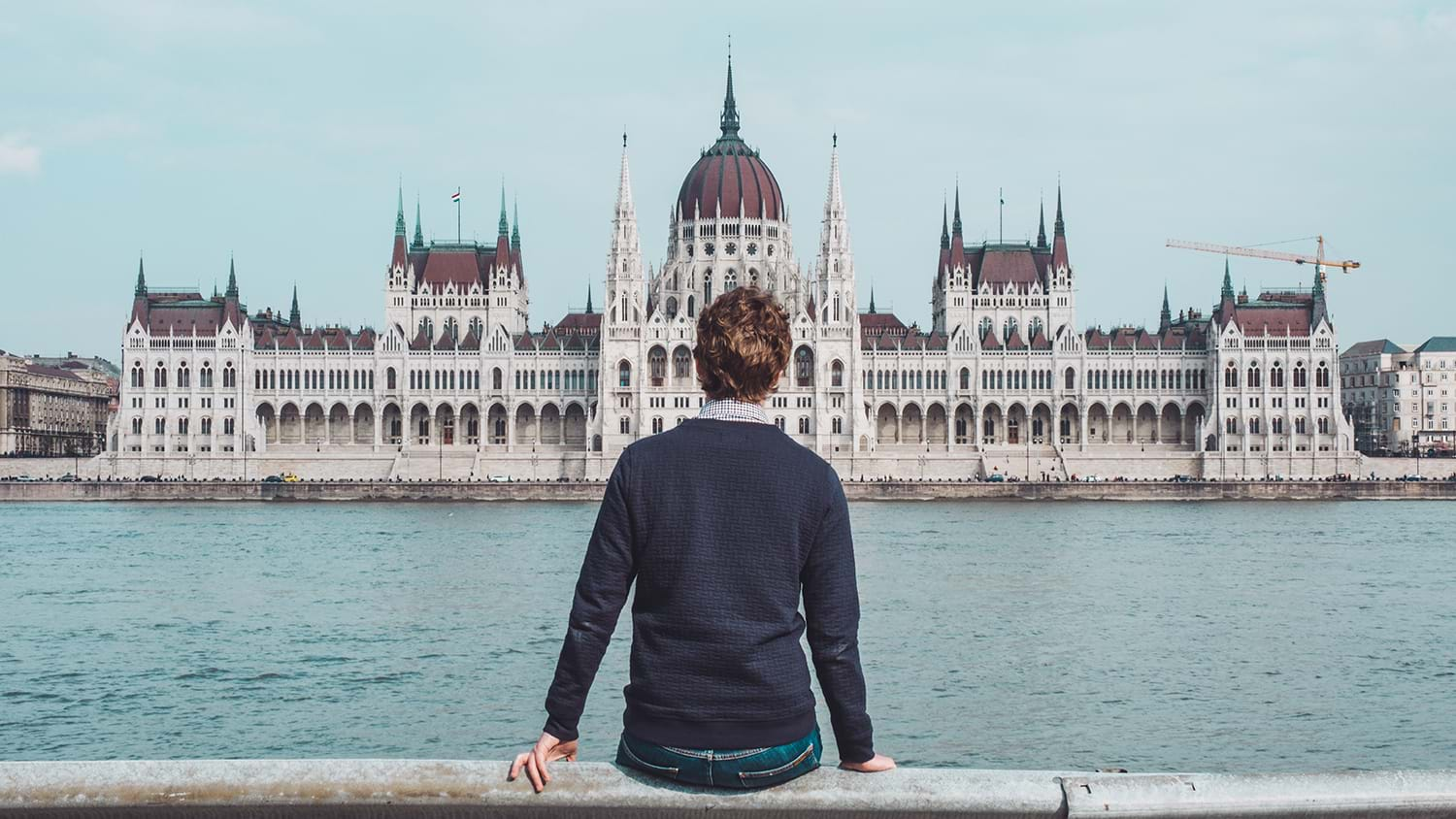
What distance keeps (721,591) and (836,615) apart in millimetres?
441

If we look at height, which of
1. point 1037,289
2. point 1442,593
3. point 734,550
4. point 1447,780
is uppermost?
point 1037,289

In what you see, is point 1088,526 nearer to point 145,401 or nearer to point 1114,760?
point 1114,760

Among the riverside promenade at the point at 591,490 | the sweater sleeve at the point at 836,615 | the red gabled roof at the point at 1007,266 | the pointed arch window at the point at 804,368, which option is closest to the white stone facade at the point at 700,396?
the pointed arch window at the point at 804,368

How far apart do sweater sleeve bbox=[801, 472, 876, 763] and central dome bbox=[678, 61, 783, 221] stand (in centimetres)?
11333

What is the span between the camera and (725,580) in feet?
18.7

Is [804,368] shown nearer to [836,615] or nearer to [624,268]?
[624,268]

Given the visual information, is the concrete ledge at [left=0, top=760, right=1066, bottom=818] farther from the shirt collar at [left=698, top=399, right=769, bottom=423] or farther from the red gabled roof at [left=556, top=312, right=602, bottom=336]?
the red gabled roof at [left=556, top=312, right=602, bottom=336]

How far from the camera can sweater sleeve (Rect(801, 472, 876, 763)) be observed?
5.72m

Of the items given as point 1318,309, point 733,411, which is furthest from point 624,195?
point 733,411

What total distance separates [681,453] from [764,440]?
0.98 ft

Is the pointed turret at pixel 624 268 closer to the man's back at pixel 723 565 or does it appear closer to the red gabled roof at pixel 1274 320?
the red gabled roof at pixel 1274 320

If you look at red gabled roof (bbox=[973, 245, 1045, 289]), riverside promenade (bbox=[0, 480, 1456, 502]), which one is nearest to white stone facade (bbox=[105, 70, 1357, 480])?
red gabled roof (bbox=[973, 245, 1045, 289])

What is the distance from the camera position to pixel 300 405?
111500mm

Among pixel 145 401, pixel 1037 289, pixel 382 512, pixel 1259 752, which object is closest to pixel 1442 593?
pixel 1259 752
